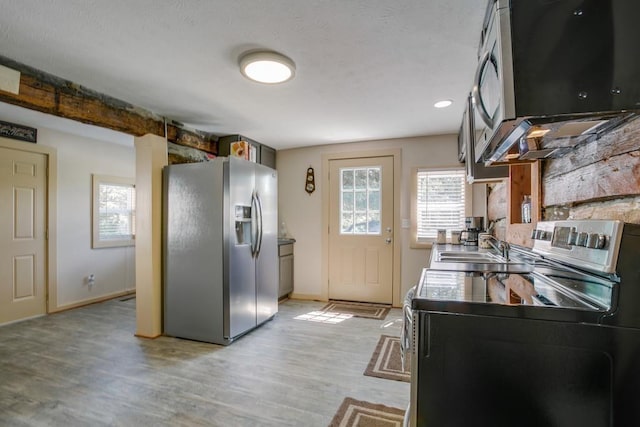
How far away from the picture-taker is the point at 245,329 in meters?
3.10

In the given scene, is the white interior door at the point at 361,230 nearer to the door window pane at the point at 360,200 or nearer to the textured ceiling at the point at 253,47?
the door window pane at the point at 360,200

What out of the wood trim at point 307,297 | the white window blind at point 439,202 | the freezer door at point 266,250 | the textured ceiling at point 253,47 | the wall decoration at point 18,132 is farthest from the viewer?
the wood trim at point 307,297

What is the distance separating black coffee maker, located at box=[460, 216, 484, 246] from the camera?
10.9ft

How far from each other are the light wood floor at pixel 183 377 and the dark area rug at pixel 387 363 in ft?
0.22

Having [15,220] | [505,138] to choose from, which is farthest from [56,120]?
[505,138]

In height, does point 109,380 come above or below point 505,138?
below

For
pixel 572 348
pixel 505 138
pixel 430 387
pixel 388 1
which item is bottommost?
pixel 430 387

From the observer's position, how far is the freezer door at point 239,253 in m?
2.92

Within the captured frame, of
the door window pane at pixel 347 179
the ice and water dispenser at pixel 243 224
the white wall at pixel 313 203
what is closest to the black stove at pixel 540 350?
the ice and water dispenser at pixel 243 224

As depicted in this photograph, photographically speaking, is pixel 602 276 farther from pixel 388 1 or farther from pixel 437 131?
pixel 437 131

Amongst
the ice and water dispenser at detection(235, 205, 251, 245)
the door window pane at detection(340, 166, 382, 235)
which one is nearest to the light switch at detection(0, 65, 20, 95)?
the ice and water dispenser at detection(235, 205, 251, 245)

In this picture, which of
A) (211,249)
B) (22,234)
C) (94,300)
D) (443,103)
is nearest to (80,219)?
(22,234)

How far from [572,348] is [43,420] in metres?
2.61

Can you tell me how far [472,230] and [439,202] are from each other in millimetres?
726
